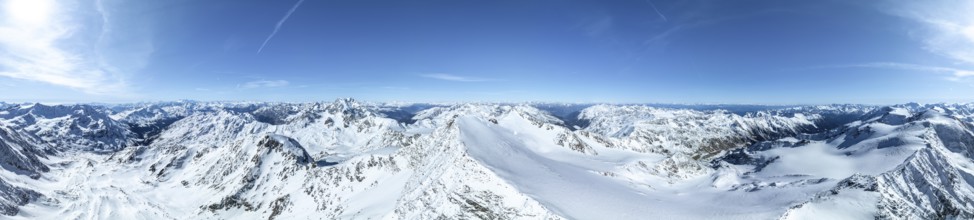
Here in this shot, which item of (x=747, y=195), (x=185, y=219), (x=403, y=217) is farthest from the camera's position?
(x=185, y=219)

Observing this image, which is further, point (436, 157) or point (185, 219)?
point (185, 219)

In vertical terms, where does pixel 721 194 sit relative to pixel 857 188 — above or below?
below

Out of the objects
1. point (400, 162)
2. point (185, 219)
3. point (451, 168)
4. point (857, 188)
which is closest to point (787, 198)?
point (857, 188)

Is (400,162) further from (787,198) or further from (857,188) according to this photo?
(857,188)

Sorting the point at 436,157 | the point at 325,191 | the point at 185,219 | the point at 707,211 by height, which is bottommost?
the point at 185,219

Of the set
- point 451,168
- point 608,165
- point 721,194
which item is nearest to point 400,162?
point 451,168

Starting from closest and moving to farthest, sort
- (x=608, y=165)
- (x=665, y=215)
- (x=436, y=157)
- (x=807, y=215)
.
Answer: (x=807, y=215)
(x=665, y=215)
(x=436, y=157)
(x=608, y=165)

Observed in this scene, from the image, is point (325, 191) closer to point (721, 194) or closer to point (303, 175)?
point (303, 175)

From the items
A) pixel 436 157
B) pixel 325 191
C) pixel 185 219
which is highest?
pixel 436 157

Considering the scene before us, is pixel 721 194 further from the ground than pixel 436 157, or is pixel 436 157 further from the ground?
pixel 436 157
